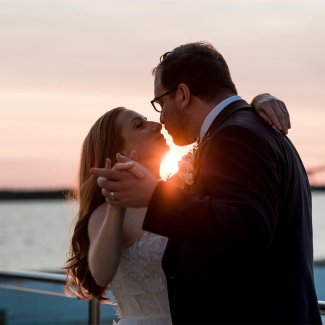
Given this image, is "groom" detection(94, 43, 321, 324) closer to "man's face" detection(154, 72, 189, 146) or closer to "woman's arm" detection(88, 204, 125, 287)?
"man's face" detection(154, 72, 189, 146)

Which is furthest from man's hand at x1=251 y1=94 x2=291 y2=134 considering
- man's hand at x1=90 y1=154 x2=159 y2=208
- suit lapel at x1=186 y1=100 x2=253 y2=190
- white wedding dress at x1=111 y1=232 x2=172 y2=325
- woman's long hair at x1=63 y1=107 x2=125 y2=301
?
white wedding dress at x1=111 y1=232 x2=172 y2=325

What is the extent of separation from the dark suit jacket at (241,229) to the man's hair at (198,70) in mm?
145

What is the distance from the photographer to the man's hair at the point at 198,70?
421 centimetres

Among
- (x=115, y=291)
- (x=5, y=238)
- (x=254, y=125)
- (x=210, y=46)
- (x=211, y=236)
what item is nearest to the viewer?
(x=211, y=236)

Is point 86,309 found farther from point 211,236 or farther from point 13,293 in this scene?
point 211,236

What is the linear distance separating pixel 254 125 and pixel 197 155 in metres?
0.32

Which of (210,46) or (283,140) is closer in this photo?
(283,140)

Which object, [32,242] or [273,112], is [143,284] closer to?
[273,112]

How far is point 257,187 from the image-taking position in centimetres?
371

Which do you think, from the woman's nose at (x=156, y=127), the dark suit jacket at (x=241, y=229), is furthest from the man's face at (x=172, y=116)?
the woman's nose at (x=156, y=127)

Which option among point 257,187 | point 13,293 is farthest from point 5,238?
point 257,187

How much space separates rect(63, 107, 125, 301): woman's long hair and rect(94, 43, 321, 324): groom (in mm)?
601

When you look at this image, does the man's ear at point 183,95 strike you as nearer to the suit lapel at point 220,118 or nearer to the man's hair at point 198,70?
the man's hair at point 198,70

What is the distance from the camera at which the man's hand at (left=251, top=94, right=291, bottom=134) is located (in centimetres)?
409
